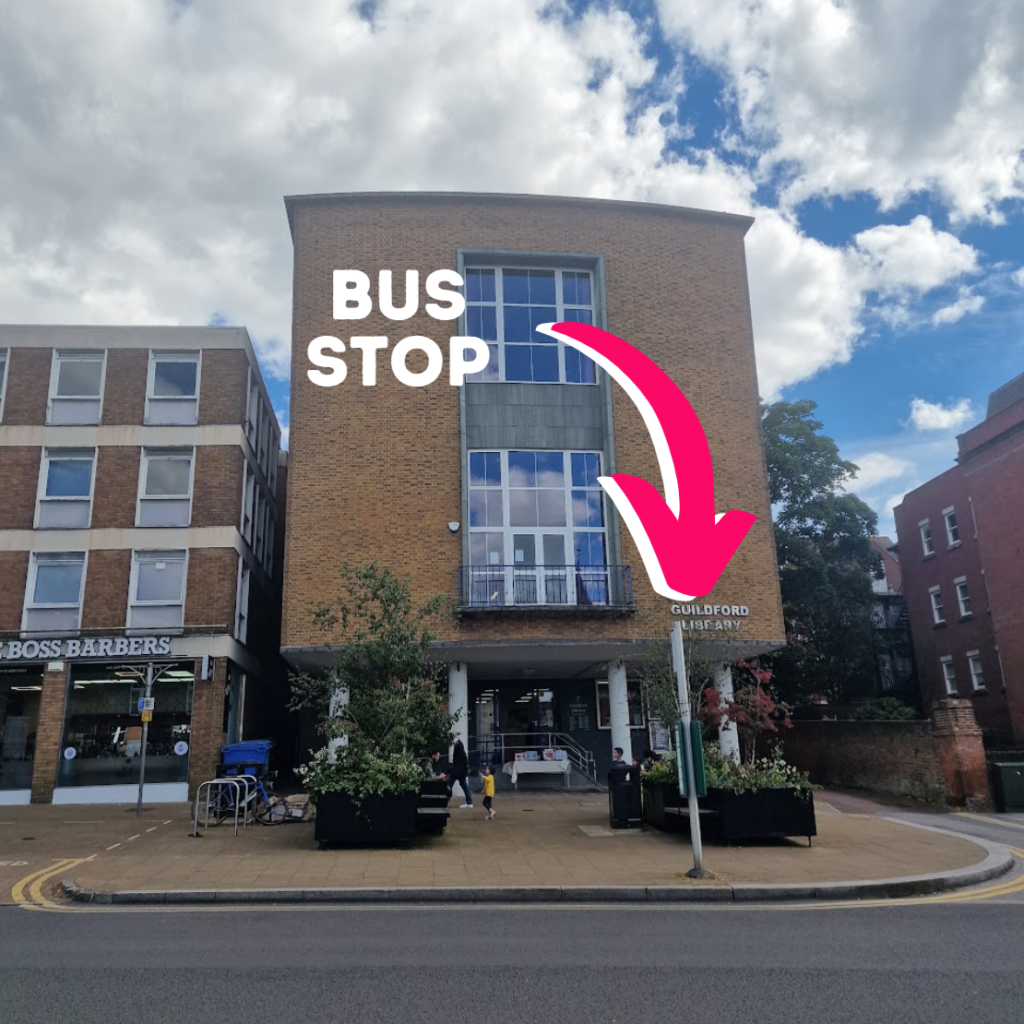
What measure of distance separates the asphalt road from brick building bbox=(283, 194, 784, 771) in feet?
37.0

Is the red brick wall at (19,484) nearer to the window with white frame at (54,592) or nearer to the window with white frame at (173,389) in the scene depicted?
the window with white frame at (54,592)

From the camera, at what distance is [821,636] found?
105ft

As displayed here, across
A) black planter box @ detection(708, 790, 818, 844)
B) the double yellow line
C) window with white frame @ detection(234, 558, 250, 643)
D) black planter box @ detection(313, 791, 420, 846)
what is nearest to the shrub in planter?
black planter box @ detection(313, 791, 420, 846)

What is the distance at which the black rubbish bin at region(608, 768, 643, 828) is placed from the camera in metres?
14.2

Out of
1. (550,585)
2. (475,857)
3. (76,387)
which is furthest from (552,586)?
(76,387)

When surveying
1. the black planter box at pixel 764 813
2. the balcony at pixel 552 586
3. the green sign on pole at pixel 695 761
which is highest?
the balcony at pixel 552 586

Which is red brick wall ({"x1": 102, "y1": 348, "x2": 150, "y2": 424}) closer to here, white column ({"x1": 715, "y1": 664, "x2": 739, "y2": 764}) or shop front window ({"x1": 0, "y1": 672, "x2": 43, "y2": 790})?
shop front window ({"x1": 0, "y1": 672, "x2": 43, "y2": 790})

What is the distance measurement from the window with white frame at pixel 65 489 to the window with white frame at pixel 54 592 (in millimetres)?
832

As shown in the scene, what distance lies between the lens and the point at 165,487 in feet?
72.6

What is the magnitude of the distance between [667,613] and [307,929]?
1392cm

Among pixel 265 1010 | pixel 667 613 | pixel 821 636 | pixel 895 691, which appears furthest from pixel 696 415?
pixel 895 691

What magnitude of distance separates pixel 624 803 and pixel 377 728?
427 cm

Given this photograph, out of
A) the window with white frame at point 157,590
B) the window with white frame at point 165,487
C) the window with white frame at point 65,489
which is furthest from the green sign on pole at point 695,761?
the window with white frame at point 65,489

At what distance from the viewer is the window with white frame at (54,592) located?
2081cm
